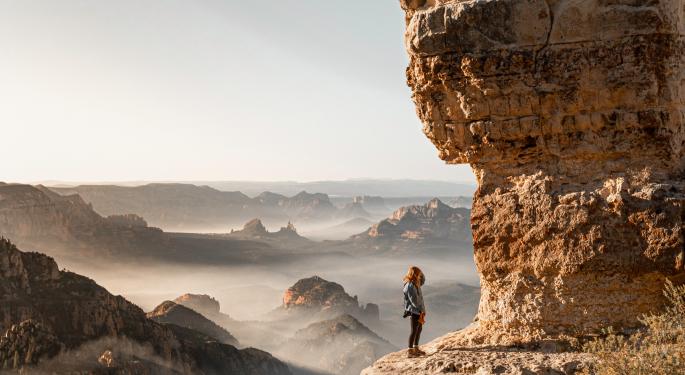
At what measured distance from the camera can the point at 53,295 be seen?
57.9m

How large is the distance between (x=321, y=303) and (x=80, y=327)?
70.1 metres

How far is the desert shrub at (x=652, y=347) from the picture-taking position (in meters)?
6.24

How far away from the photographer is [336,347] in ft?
301

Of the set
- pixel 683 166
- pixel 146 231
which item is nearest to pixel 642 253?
pixel 683 166

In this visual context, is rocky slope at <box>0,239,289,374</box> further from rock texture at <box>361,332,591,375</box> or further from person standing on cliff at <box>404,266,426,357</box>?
rock texture at <box>361,332,591,375</box>

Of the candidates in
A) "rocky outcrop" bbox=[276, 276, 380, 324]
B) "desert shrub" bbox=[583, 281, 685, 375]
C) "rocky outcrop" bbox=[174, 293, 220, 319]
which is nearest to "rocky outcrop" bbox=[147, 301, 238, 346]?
"rocky outcrop" bbox=[174, 293, 220, 319]

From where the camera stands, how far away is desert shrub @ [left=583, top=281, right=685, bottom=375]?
624cm

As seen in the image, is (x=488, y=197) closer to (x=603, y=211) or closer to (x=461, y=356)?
(x=603, y=211)

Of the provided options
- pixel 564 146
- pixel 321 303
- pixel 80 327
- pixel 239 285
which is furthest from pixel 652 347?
pixel 239 285

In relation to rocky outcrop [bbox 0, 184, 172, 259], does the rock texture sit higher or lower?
higher

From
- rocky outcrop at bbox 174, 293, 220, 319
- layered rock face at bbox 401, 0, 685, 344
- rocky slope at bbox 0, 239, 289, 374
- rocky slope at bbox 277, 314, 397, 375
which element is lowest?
rocky slope at bbox 277, 314, 397, 375

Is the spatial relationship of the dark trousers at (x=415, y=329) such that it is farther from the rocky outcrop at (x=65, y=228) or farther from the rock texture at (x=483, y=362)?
the rocky outcrop at (x=65, y=228)

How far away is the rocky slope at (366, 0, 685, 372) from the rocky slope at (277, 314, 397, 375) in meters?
75.6

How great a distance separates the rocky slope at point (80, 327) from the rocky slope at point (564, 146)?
4343 cm
